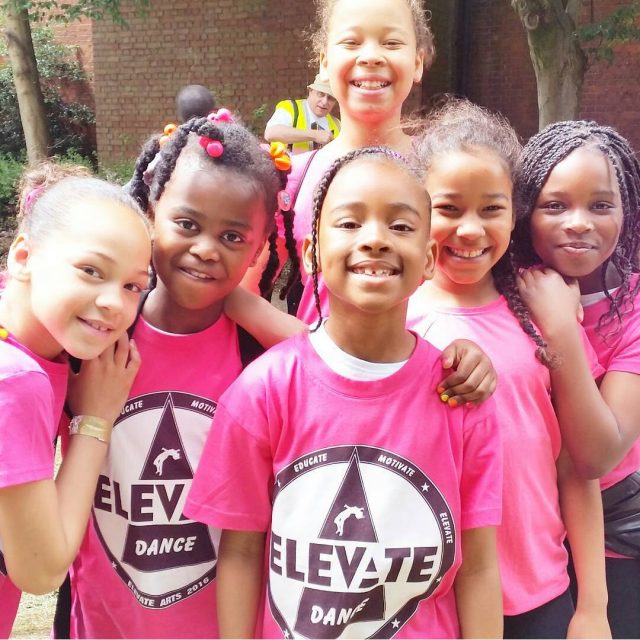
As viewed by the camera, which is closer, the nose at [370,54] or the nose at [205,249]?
the nose at [205,249]

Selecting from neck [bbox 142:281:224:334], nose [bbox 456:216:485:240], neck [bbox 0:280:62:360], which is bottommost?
neck [bbox 142:281:224:334]

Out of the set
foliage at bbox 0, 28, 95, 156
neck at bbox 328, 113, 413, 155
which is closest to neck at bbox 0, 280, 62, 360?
neck at bbox 328, 113, 413, 155

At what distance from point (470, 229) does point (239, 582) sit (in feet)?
3.14

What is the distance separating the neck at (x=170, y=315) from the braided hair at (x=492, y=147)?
26.5 inches

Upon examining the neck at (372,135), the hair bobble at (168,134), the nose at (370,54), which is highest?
the nose at (370,54)

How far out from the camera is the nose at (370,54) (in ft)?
7.23

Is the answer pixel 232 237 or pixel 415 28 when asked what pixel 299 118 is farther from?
pixel 232 237

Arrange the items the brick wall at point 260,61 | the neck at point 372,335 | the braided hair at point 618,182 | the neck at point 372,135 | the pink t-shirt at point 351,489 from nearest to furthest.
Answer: the pink t-shirt at point 351,489
the neck at point 372,335
the braided hair at point 618,182
the neck at point 372,135
the brick wall at point 260,61

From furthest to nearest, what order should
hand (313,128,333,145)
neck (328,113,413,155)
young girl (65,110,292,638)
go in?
1. hand (313,128,333,145)
2. neck (328,113,413,155)
3. young girl (65,110,292,638)

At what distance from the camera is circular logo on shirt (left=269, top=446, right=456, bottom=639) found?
1.51 m

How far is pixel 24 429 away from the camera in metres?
1.44

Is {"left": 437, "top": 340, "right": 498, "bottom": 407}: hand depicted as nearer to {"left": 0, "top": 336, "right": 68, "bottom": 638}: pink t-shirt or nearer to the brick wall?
{"left": 0, "top": 336, "right": 68, "bottom": 638}: pink t-shirt

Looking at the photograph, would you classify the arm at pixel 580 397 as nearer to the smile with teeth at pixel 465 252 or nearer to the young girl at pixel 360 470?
the smile with teeth at pixel 465 252

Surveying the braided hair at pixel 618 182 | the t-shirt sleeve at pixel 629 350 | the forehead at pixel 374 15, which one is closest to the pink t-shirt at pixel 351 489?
the t-shirt sleeve at pixel 629 350
